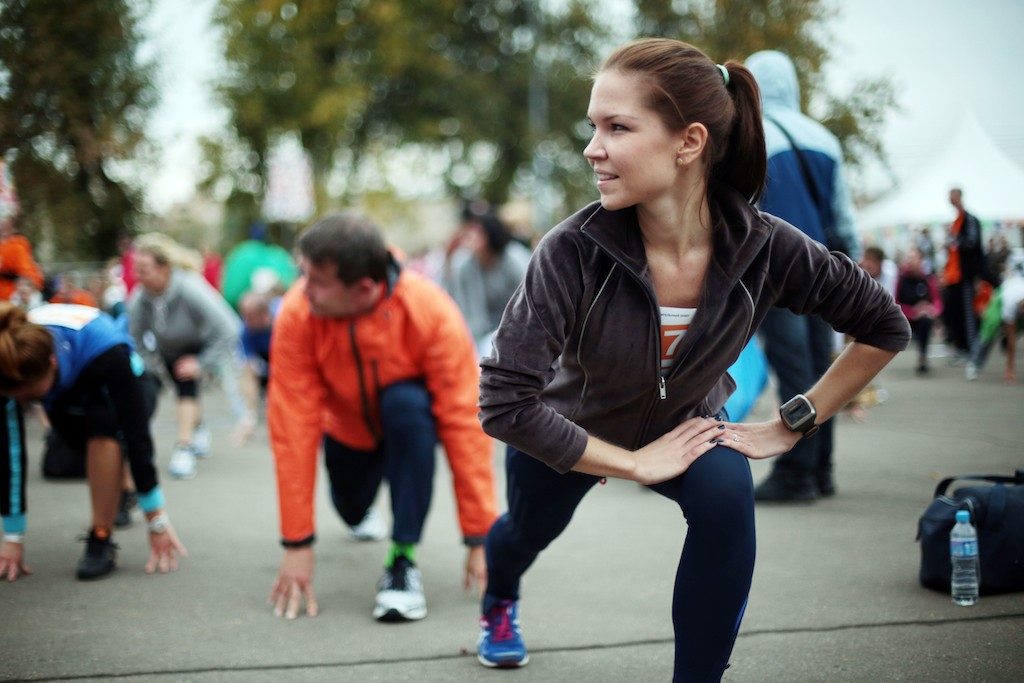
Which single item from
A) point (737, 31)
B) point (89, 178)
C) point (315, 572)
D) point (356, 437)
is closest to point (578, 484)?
point (356, 437)

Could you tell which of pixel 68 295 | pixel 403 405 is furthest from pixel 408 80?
pixel 403 405

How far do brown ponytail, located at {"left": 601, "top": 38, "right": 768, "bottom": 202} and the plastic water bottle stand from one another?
1752 millimetres

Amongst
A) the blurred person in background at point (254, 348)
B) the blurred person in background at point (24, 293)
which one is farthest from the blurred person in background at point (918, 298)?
the blurred person in background at point (24, 293)

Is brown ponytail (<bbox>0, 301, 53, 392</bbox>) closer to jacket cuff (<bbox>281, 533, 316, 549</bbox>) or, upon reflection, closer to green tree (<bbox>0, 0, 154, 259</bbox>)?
jacket cuff (<bbox>281, 533, 316, 549</bbox>)

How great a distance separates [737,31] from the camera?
19.8 m

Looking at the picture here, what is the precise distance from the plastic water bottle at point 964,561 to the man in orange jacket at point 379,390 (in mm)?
1634

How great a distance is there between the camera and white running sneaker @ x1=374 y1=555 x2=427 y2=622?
12.6 feet

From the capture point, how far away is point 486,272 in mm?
7719

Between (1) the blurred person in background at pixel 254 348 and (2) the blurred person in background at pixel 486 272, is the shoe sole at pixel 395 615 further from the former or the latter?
(1) the blurred person in background at pixel 254 348

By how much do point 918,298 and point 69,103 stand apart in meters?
10.7

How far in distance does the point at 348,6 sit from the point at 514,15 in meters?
5.06

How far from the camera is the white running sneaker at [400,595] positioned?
12.6 feet

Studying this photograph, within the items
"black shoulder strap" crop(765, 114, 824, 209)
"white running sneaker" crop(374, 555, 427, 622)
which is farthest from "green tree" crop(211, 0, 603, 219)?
"white running sneaker" crop(374, 555, 427, 622)

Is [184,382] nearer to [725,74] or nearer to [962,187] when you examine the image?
[725,74]
